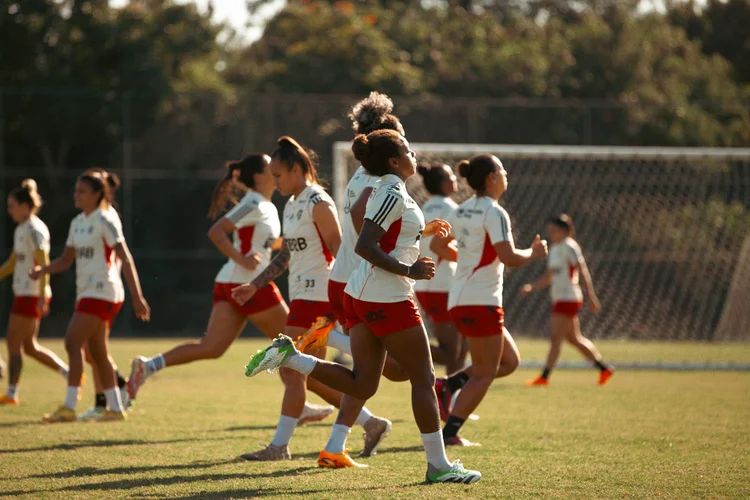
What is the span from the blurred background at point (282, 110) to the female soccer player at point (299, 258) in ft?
40.9

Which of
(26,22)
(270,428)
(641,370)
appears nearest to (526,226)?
(641,370)

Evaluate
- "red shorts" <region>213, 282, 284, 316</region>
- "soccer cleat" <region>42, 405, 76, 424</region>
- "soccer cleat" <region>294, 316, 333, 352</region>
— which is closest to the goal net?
"soccer cleat" <region>42, 405, 76, 424</region>

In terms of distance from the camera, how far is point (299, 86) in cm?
2739

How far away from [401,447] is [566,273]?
20.5ft

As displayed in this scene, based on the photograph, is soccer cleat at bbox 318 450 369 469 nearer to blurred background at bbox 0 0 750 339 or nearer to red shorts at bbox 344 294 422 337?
red shorts at bbox 344 294 422 337

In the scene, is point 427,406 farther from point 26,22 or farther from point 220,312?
point 26,22

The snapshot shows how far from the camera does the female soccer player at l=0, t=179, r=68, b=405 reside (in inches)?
408

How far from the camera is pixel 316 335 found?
20.3 feet

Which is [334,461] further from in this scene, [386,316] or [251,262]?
[251,262]

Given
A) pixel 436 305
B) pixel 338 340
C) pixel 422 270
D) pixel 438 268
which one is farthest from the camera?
pixel 438 268

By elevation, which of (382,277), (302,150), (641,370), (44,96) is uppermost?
(44,96)

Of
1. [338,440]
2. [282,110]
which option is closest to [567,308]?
[338,440]

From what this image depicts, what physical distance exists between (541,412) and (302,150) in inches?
150

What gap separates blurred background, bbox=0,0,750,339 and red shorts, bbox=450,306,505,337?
38.5 feet
